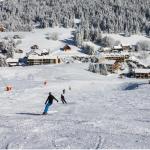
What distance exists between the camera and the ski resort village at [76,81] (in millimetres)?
6914

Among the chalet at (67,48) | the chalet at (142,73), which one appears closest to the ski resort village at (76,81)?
the chalet at (67,48)

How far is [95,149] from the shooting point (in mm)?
5496

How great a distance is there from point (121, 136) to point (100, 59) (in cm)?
8096

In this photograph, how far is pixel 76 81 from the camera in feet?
113

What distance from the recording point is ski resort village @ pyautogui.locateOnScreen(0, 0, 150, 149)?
6914 millimetres

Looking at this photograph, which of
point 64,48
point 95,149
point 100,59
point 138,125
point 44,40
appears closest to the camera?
point 95,149

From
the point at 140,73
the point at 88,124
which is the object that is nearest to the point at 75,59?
the point at 140,73

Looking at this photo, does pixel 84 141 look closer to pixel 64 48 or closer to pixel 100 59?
pixel 100 59

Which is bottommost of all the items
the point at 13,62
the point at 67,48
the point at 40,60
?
the point at 13,62

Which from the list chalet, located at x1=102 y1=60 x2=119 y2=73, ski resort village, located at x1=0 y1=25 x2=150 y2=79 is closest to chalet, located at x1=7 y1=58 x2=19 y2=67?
ski resort village, located at x1=0 y1=25 x2=150 y2=79

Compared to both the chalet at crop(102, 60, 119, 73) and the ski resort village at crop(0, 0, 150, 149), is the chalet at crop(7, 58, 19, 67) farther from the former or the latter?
the chalet at crop(102, 60, 119, 73)

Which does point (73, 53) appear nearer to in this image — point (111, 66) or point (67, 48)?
point (67, 48)

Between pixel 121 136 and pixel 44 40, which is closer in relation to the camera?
pixel 121 136

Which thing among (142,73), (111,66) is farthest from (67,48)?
(142,73)
